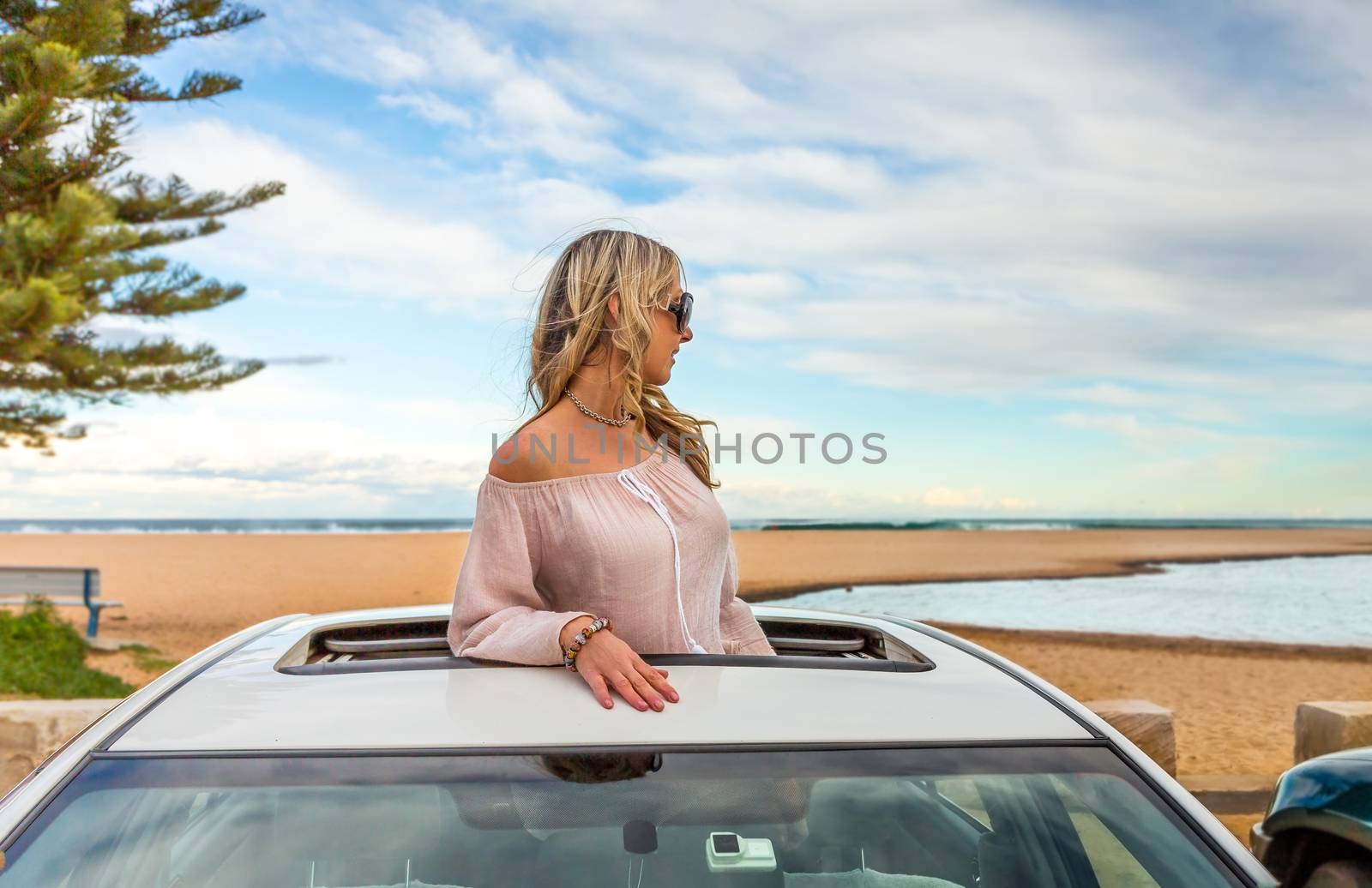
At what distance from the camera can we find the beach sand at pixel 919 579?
1160 centimetres

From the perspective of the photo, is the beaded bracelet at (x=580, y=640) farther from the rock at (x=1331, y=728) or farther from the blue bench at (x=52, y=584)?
the blue bench at (x=52, y=584)

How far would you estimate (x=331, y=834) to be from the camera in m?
1.39

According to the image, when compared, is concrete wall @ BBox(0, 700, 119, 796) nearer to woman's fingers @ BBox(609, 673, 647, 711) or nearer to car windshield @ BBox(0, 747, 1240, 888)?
car windshield @ BBox(0, 747, 1240, 888)

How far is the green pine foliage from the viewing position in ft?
31.5

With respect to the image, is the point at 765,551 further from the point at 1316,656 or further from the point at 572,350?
the point at 572,350

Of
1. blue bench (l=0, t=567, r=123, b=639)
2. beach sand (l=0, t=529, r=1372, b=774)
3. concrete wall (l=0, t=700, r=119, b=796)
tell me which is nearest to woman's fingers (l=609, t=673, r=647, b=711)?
concrete wall (l=0, t=700, r=119, b=796)

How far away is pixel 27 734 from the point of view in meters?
5.43

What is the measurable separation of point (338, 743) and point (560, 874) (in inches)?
13.1

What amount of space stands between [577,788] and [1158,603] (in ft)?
80.1

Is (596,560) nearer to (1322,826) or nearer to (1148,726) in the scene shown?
(1322,826)

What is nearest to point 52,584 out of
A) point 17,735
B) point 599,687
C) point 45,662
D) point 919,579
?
point 45,662

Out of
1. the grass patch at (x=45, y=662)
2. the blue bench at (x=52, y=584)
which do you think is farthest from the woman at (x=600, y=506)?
the blue bench at (x=52, y=584)

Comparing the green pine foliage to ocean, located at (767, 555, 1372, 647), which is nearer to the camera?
the green pine foliage

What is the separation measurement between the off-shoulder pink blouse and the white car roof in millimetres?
284
